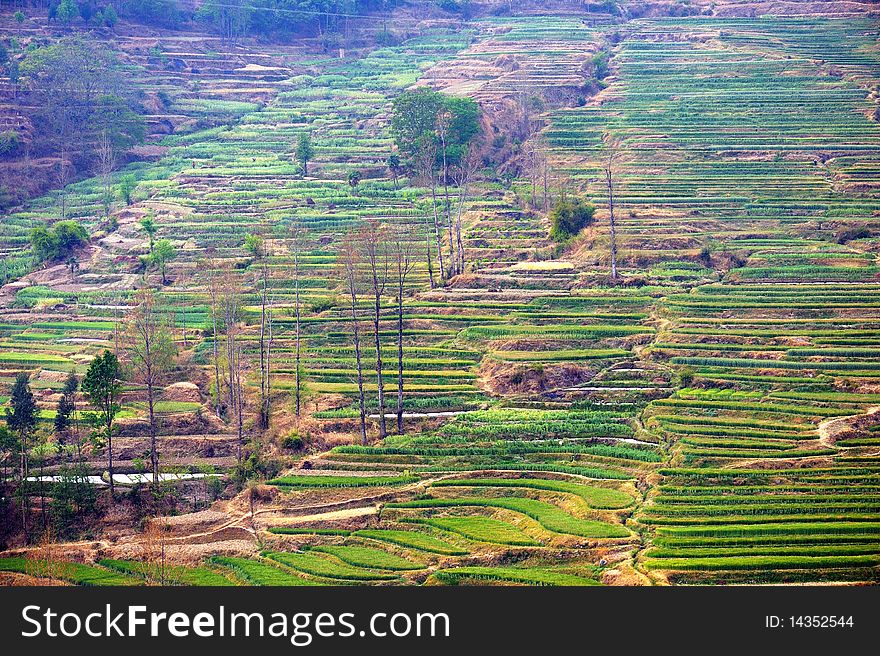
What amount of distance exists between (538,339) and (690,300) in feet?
24.4

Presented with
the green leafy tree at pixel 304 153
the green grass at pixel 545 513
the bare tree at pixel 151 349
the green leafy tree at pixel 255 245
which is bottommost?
the green grass at pixel 545 513

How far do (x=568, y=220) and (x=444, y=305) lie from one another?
9.28m

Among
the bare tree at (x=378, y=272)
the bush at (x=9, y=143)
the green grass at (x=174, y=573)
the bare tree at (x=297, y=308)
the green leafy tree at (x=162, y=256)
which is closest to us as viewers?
the green grass at (x=174, y=573)

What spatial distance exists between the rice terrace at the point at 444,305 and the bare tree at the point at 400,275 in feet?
1.08

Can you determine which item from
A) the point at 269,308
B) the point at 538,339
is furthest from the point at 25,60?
the point at 538,339

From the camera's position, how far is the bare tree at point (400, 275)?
44.5m

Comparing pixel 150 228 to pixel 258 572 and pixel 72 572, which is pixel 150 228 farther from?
pixel 258 572

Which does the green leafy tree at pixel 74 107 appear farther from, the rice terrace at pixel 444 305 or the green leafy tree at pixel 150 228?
the green leafy tree at pixel 150 228

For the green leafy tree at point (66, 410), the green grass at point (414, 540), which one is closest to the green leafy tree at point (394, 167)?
the green leafy tree at point (66, 410)

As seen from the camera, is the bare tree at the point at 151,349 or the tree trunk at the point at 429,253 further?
the tree trunk at the point at 429,253

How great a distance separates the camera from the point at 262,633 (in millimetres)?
25250

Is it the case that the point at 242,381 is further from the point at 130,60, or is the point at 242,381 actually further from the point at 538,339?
the point at 130,60

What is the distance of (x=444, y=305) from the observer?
177ft

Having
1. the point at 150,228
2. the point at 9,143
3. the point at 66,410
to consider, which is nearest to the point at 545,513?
the point at 66,410
